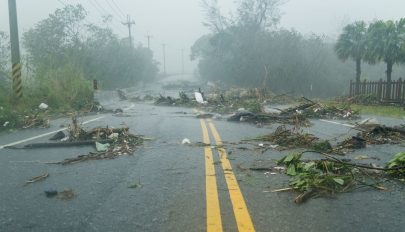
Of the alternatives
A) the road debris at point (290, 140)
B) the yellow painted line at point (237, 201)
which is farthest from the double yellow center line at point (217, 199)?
the road debris at point (290, 140)

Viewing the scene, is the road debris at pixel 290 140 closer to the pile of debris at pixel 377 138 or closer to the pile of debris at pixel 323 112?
the pile of debris at pixel 377 138

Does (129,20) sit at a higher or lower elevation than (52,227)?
higher

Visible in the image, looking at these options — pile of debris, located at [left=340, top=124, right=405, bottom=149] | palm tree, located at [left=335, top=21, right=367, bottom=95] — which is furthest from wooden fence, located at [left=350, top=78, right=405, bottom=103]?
pile of debris, located at [left=340, top=124, right=405, bottom=149]

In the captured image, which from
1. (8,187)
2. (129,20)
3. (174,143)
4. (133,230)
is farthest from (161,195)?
(129,20)

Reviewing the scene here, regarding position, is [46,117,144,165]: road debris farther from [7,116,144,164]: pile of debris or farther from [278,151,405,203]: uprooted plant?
[278,151,405,203]: uprooted plant

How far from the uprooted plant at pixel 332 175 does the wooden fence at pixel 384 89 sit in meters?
20.6

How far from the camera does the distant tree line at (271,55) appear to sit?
165 ft

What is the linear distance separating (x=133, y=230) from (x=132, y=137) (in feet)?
19.6

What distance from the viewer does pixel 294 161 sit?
261 inches

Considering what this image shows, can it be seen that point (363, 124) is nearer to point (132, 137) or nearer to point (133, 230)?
point (132, 137)

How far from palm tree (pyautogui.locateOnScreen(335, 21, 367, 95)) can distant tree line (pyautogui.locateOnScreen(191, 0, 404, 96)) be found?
490 inches

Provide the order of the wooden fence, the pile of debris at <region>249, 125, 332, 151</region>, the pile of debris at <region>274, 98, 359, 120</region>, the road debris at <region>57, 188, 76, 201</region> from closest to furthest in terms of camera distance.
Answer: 1. the road debris at <region>57, 188, 76, 201</region>
2. the pile of debris at <region>249, 125, 332, 151</region>
3. the pile of debris at <region>274, 98, 359, 120</region>
4. the wooden fence

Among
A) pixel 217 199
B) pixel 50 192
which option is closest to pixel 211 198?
pixel 217 199

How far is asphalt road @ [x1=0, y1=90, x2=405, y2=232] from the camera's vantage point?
4309 mm
